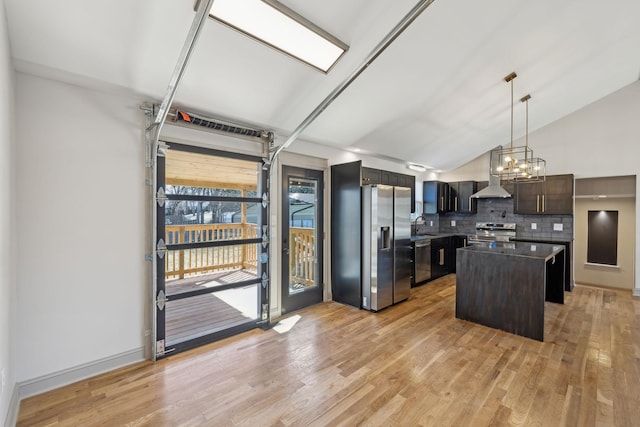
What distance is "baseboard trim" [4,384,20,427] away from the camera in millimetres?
1792

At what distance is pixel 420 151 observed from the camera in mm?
5469

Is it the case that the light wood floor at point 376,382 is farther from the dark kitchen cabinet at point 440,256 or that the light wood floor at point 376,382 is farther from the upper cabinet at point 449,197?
the upper cabinet at point 449,197

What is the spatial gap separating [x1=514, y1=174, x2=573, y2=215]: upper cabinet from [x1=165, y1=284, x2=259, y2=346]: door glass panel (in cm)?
557

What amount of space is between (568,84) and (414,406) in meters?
5.04

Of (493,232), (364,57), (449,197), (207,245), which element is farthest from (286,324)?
(493,232)

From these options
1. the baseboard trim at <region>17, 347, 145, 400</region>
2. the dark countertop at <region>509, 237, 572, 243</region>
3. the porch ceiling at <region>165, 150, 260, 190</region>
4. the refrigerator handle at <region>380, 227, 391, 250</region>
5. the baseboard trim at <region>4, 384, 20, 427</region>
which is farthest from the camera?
the dark countertop at <region>509, 237, 572, 243</region>

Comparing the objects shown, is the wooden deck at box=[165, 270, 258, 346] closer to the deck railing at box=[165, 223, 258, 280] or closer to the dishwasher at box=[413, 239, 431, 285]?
the deck railing at box=[165, 223, 258, 280]

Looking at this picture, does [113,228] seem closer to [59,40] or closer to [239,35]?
[59,40]

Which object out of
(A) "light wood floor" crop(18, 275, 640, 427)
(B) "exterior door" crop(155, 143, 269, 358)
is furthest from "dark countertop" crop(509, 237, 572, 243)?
(B) "exterior door" crop(155, 143, 269, 358)

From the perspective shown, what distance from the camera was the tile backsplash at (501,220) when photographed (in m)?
5.59

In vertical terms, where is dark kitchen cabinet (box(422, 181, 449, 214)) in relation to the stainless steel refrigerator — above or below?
above

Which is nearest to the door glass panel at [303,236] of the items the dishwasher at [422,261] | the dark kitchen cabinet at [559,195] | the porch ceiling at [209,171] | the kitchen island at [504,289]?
the porch ceiling at [209,171]

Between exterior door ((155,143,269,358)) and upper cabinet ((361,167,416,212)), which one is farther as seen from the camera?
upper cabinet ((361,167,416,212))

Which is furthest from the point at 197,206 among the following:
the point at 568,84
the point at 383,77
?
the point at 568,84
